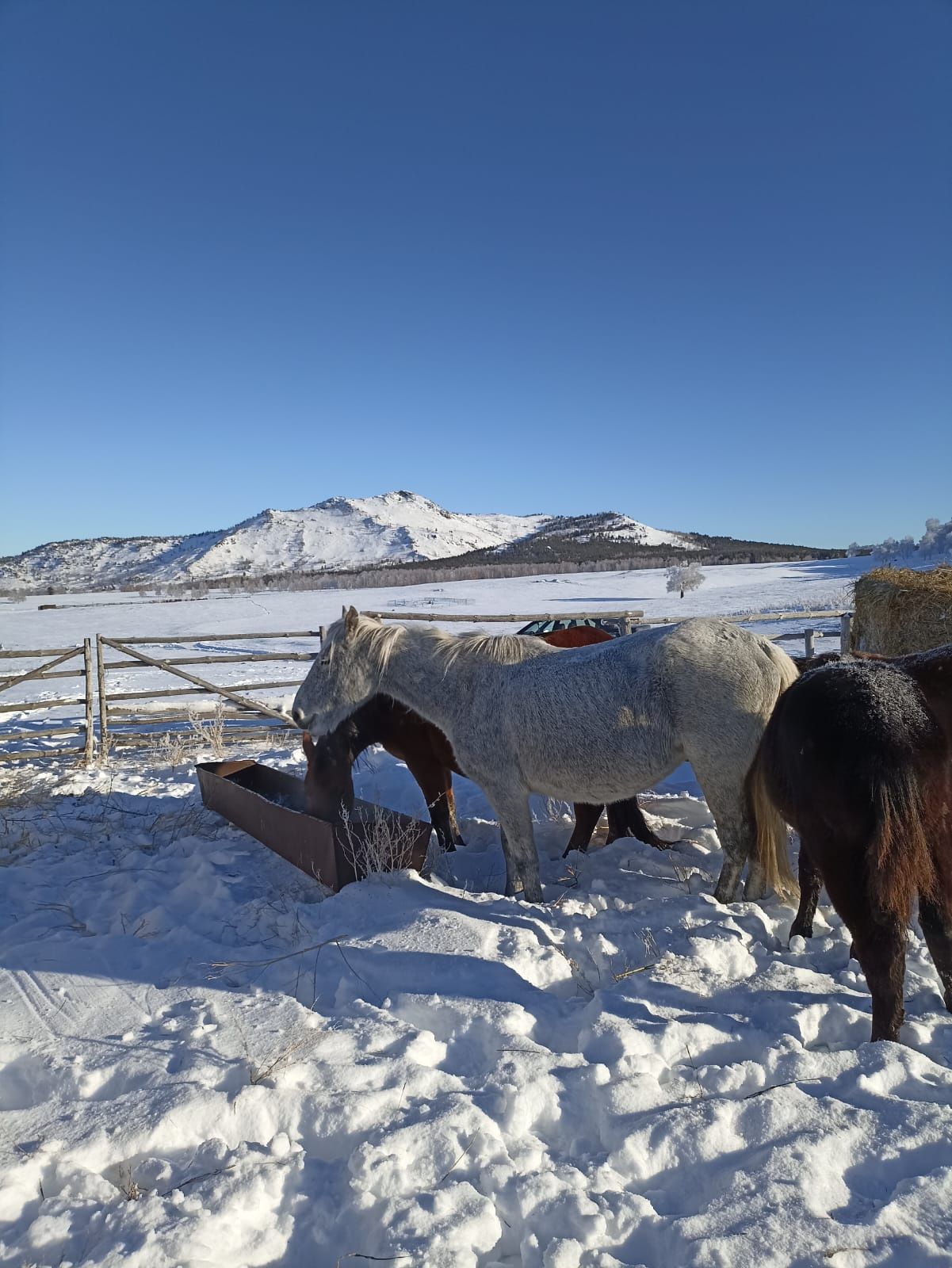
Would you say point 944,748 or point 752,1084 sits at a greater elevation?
point 944,748

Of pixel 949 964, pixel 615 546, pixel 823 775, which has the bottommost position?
pixel 949 964

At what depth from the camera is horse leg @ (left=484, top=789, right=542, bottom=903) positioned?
4.31 metres

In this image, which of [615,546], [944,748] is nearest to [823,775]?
[944,748]

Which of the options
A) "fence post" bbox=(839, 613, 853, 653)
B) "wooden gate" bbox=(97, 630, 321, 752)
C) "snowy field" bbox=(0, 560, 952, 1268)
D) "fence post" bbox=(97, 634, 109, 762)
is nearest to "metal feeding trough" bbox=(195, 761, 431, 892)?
"snowy field" bbox=(0, 560, 952, 1268)

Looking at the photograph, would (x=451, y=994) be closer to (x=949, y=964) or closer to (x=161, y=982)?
(x=161, y=982)

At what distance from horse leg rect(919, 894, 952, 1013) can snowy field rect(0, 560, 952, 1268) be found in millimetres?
153

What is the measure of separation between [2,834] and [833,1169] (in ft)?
19.8

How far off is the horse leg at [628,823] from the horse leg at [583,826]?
0.15 m

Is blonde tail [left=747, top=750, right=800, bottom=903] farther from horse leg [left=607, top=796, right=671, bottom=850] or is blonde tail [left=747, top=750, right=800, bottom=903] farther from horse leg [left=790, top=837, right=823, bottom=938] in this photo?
horse leg [left=607, top=796, right=671, bottom=850]

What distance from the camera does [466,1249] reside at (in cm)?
180

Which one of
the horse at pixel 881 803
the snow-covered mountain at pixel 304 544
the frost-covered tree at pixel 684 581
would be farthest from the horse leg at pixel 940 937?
the snow-covered mountain at pixel 304 544

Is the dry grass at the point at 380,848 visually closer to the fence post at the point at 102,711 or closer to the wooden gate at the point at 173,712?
the wooden gate at the point at 173,712

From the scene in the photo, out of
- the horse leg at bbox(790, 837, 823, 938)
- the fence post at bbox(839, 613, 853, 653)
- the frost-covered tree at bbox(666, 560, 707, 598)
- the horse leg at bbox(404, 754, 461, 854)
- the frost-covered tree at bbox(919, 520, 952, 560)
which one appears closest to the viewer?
the horse leg at bbox(790, 837, 823, 938)

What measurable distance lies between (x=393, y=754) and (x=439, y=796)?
0.51m
